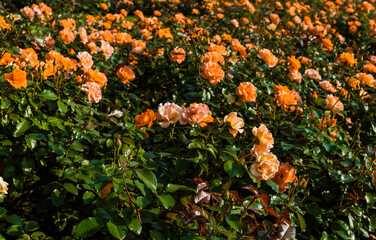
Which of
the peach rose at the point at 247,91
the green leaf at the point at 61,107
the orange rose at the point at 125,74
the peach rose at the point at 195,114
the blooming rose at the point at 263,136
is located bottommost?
the orange rose at the point at 125,74

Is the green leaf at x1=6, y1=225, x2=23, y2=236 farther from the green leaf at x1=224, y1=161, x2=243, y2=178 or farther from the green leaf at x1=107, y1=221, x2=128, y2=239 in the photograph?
the green leaf at x1=224, y1=161, x2=243, y2=178

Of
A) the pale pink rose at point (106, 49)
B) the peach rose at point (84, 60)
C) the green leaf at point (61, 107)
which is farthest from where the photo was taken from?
the pale pink rose at point (106, 49)

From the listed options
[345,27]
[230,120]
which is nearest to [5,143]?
[230,120]

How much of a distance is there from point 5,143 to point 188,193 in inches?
37.7

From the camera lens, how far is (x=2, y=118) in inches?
61.5

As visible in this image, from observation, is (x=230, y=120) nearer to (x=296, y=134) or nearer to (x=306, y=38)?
(x=296, y=134)

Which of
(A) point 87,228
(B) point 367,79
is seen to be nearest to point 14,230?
(A) point 87,228

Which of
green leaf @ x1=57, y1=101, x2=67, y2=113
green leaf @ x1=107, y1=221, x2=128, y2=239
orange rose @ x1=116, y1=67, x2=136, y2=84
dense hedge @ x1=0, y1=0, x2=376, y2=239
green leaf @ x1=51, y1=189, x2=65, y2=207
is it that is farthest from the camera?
orange rose @ x1=116, y1=67, x2=136, y2=84

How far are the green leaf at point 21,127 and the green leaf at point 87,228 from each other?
2.36 feet

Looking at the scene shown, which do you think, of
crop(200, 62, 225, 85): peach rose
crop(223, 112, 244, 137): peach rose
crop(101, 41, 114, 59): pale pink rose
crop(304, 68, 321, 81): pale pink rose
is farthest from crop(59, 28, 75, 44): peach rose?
crop(304, 68, 321, 81): pale pink rose

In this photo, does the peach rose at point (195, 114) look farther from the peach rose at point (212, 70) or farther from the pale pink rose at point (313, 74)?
the pale pink rose at point (313, 74)

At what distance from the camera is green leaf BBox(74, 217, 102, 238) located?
3.48ft

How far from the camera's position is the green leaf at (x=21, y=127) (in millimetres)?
1555

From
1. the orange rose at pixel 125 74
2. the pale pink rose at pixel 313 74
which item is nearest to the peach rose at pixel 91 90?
the orange rose at pixel 125 74
